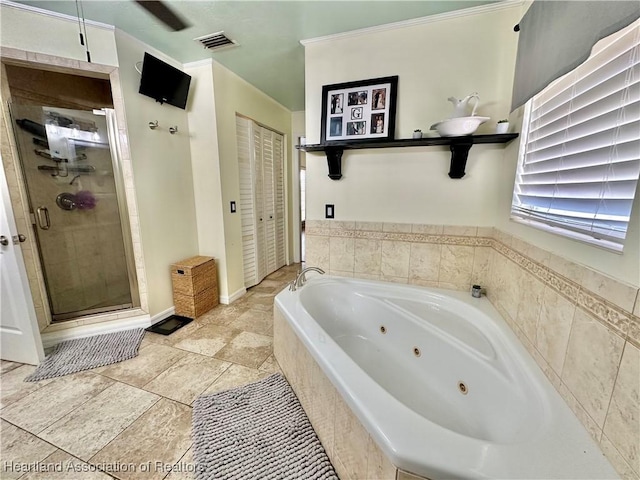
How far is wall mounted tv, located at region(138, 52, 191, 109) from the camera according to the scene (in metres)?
2.00

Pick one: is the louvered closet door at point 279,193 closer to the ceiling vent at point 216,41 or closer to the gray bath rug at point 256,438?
the ceiling vent at point 216,41

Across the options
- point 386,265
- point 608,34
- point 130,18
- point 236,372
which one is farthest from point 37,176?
point 608,34

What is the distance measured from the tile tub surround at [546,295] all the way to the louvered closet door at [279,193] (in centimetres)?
158

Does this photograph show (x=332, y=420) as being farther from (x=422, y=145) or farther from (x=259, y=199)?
(x=259, y=199)

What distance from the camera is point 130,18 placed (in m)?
1.75

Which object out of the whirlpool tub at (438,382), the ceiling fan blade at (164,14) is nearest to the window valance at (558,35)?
the whirlpool tub at (438,382)

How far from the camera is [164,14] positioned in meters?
1.69

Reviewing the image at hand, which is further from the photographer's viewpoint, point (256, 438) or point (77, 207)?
point (77, 207)

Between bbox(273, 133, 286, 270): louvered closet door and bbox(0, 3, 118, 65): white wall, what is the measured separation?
1856 millimetres

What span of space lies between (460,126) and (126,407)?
2546 mm

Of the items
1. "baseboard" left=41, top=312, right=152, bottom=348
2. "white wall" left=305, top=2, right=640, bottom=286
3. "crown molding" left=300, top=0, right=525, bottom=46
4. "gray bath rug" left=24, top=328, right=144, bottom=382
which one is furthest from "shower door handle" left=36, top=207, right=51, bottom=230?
"crown molding" left=300, top=0, right=525, bottom=46

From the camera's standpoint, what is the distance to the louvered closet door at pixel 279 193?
3500 millimetres

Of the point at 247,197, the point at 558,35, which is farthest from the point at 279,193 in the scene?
the point at 558,35

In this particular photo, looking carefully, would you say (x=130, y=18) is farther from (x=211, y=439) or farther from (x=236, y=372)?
(x=211, y=439)
